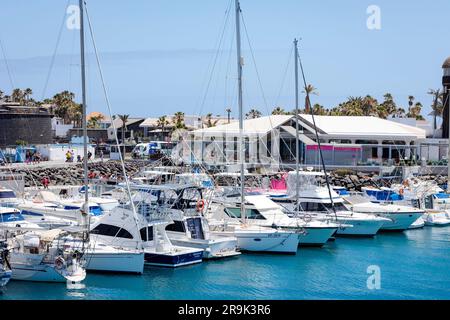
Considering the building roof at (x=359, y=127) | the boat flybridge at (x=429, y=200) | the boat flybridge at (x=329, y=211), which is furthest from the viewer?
the building roof at (x=359, y=127)

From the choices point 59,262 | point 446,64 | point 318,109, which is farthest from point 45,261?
point 318,109

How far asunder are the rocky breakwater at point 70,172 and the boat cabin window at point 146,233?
2520 cm

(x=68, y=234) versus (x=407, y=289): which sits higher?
(x=68, y=234)

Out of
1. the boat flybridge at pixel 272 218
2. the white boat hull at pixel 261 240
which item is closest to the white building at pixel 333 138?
the boat flybridge at pixel 272 218

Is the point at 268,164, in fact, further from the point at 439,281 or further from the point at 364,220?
the point at 439,281

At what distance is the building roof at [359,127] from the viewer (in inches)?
2758

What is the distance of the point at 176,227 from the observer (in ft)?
109

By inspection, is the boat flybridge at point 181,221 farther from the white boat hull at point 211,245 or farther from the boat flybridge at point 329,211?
the boat flybridge at point 329,211

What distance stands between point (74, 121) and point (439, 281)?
89.0 meters

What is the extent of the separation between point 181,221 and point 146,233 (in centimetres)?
262

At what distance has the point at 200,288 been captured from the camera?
28125 mm

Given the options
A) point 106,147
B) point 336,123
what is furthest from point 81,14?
point 106,147

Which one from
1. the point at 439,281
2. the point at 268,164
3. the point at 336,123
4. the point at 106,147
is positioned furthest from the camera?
the point at 106,147

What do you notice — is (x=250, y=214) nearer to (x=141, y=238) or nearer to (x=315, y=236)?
(x=315, y=236)
